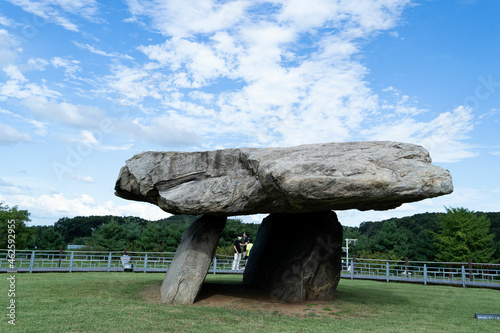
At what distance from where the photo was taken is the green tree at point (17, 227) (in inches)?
997

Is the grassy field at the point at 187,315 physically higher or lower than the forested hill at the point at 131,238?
lower

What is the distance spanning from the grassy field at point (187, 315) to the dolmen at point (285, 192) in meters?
0.90

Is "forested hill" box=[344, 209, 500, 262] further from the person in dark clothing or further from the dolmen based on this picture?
the dolmen

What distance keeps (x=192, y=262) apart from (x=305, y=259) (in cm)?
275

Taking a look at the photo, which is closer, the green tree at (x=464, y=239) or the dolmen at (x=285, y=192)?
the dolmen at (x=285, y=192)

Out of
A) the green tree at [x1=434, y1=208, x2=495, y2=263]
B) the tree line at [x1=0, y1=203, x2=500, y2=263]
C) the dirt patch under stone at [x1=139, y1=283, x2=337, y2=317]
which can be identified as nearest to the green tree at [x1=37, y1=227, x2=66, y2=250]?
the tree line at [x1=0, y1=203, x2=500, y2=263]

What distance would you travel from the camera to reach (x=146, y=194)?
982 centimetres

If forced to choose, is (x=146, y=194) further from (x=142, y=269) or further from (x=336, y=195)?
(x=142, y=269)

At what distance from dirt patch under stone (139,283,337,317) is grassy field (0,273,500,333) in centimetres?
8

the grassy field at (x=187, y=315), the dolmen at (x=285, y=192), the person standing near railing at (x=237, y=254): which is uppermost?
the dolmen at (x=285, y=192)

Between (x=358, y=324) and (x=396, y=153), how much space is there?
3.44 m

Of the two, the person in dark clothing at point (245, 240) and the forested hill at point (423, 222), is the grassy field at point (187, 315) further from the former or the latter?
the forested hill at point (423, 222)

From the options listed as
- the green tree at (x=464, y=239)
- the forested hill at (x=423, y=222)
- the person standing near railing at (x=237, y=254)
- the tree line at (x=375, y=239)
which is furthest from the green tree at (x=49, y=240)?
the forested hill at (x=423, y=222)

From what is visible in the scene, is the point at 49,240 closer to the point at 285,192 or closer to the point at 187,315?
the point at 187,315
